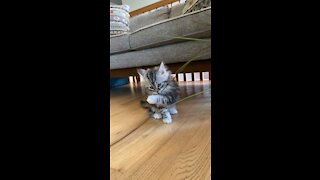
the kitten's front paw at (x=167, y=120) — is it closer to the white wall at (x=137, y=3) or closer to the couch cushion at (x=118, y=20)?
the couch cushion at (x=118, y=20)

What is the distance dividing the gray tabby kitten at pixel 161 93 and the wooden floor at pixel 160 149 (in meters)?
0.07

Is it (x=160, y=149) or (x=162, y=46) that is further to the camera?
(x=162, y=46)

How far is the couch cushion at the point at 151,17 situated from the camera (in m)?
2.64

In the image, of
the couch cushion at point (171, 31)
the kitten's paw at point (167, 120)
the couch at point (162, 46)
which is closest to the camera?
the kitten's paw at point (167, 120)

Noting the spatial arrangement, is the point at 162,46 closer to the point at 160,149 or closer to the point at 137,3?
the point at 160,149

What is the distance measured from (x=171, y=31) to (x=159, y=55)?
0.27 metres

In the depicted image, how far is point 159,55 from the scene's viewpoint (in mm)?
1464

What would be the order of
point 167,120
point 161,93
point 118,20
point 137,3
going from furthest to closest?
point 137,3 → point 118,20 → point 161,93 → point 167,120

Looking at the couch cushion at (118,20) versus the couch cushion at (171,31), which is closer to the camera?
the couch cushion at (171,31)

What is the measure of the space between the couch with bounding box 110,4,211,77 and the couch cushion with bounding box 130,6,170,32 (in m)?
1.21

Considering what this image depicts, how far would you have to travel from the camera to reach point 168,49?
140 cm

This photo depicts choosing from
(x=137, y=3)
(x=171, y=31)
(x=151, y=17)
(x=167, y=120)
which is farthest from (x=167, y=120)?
(x=137, y=3)

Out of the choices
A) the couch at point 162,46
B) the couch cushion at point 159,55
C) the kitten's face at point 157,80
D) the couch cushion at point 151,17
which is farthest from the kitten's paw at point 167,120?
the couch cushion at point 151,17
